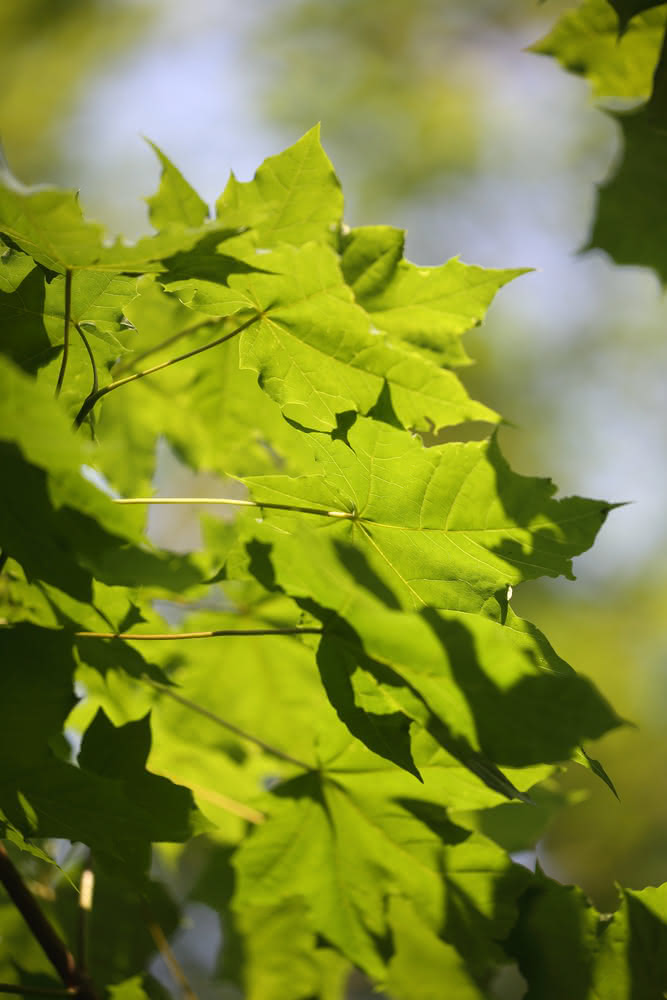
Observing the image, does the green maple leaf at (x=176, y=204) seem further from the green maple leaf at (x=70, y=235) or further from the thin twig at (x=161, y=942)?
the thin twig at (x=161, y=942)

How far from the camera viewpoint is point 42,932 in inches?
40.7

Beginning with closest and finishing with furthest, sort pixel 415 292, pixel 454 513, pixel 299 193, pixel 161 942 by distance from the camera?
pixel 454 513 → pixel 299 193 → pixel 415 292 → pixel 161 942

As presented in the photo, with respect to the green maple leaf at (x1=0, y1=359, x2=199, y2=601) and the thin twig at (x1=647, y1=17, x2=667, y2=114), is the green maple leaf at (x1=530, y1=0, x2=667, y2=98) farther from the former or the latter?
the green maple leaf at (x1=0, y1=359, x2=199, y2=601)

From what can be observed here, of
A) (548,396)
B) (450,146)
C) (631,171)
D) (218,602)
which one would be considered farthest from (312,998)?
(450,146)

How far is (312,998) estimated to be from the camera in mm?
1490

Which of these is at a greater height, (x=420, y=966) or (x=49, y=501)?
(x=49, y=501)

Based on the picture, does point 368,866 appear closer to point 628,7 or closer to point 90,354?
point 90,354

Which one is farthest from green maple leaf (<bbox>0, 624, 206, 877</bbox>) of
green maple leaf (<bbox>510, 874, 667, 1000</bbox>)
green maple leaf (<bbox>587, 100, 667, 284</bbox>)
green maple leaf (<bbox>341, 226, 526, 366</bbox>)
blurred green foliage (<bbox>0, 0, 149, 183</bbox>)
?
blurred green foliage (<bbox>0, 0, 149, 183</bbox>)

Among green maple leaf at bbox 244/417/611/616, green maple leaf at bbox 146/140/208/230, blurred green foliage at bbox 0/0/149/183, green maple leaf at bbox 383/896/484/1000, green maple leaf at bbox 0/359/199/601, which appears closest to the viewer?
green maple leaf at bbox 0/359/199/601

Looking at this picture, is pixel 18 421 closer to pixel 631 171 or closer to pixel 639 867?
pixel 631 171

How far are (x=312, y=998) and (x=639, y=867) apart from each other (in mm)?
5687

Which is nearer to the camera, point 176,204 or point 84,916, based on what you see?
point 84,916

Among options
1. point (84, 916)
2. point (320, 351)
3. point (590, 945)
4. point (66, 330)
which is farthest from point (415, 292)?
point (84, 916)

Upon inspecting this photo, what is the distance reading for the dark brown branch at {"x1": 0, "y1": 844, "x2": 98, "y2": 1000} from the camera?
1.02 meters
